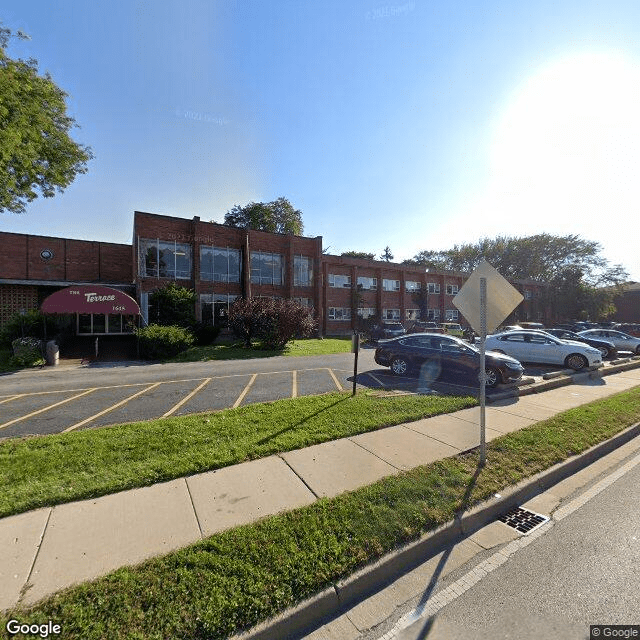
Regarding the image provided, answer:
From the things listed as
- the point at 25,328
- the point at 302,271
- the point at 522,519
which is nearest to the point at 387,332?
the point at 302,271

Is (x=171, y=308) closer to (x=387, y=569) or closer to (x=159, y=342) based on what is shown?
(x=159, y=342)

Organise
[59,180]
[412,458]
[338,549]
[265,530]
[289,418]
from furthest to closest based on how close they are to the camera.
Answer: [59,180]
[289,418]
[412,458]
[265,530]
[338,549]

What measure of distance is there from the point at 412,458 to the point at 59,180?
22.1m

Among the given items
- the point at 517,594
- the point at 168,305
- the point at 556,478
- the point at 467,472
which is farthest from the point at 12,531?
the point at 168,305

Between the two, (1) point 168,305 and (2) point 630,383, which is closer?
(2) point 630,383

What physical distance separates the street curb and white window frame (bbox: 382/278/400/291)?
31452 mm

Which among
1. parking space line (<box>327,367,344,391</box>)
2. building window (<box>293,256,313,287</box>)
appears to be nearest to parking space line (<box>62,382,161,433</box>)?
parking space line (<box>327,367,344,391</box>)

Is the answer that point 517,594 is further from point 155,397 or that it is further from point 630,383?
point 630,383

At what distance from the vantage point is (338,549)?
2.81 meters

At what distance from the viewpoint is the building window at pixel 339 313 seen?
31.3m

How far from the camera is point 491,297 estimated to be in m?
4.68

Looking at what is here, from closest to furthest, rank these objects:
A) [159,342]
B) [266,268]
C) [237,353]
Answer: [159,342] < [237,353] < [266,268]

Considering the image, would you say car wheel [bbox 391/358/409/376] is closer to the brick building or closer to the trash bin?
the trash bin

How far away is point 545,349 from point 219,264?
2144 cm
